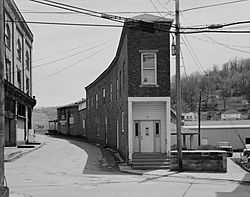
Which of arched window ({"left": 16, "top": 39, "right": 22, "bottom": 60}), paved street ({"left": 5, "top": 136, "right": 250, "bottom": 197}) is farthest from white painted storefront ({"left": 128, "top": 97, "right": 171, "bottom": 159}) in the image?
arched window ({"left": 16, "top": 39, "right": 22, "bottom": 60})

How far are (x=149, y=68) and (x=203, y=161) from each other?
6.88m

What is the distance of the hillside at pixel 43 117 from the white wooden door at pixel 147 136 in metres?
79.2

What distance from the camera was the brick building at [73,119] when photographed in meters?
69.4

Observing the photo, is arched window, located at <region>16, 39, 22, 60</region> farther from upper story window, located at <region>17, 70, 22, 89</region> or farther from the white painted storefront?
the white painted storefront

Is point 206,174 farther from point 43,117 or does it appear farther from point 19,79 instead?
point 43,117

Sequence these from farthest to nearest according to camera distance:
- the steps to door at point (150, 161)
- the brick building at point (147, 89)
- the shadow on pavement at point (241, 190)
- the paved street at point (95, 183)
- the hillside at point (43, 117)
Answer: the hillside at point (43, 117)
the brick building at point (147, 89)
the steps to door at point (150, 161)
the paved street at point (95, 183)
the shadow on pavement at point (241, 190)

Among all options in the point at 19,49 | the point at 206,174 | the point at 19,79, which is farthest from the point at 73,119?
the point at 206,174

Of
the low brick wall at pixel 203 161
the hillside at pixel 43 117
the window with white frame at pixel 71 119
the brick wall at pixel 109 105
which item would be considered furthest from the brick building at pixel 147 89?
the hillside at pixel 43 117

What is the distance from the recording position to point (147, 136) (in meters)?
31.2

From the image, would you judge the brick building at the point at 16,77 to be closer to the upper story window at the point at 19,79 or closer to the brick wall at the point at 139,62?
the upper story window at the point at 19,79

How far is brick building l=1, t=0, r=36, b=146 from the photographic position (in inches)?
1705

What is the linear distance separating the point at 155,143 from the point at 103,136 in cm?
2063

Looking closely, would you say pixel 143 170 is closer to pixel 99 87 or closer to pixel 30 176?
pixel 30 176

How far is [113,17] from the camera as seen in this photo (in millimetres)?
19672
